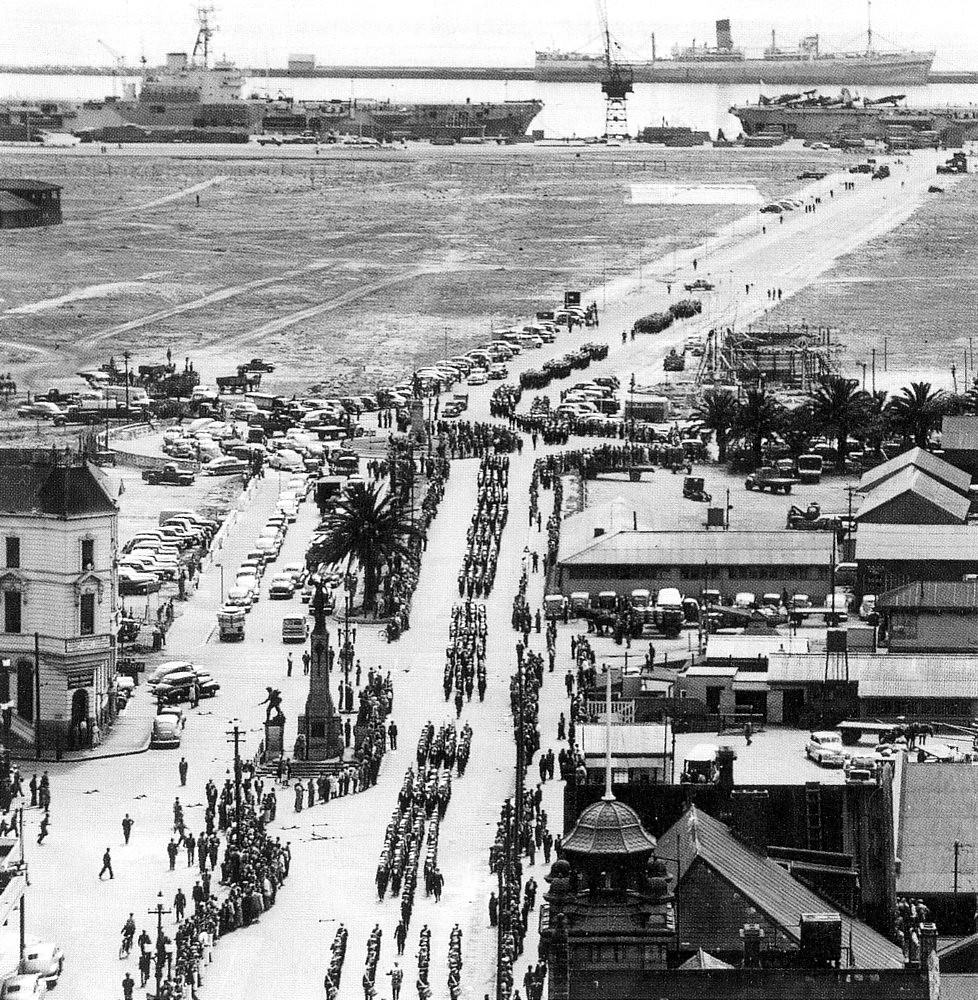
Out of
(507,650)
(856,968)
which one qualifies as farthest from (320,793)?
(856,968)

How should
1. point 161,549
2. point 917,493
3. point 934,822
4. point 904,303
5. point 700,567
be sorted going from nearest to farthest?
1. point 934,822
2. point 700,567
3. point 917,493
4. point 161,549
5. point 904,303

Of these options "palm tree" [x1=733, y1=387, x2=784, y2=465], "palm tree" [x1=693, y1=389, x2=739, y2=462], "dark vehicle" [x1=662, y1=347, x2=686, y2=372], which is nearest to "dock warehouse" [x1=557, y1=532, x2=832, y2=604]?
"palm tree" [x1=733, y1=387, x2=784, y2=465]

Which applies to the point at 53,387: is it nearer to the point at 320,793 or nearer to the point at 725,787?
the point at 320,793

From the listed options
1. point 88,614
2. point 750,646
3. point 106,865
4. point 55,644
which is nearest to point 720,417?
point 750,646

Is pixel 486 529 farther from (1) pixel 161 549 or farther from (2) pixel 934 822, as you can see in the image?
(2) pixel 934 822

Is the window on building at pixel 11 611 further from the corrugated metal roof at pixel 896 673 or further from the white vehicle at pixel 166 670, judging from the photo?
the corrugated metal roof at pixel 896 673

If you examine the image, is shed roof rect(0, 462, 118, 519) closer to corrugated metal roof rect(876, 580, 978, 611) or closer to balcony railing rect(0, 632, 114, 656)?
balcony railing rect(0, 632, 114, 656)
